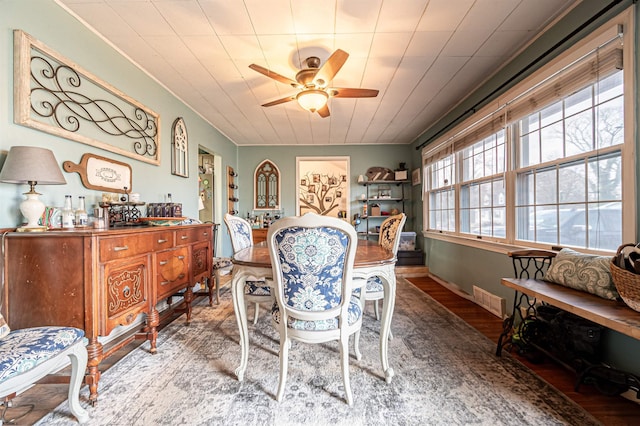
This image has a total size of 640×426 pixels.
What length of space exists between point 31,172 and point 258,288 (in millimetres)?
1537

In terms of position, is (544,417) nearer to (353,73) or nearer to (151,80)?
(353,73)

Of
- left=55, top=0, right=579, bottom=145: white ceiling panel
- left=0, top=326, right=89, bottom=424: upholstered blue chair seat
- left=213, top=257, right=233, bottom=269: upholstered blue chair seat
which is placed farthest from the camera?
left=213, top=257, right=233, bottom=269: upholstered blue chair seat

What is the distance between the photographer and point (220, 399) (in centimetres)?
148

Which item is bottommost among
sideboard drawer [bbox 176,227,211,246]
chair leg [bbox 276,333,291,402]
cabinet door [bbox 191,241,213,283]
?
chair leg [bbox 276,333,291,402]

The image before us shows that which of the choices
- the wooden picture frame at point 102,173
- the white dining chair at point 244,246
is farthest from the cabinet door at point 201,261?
the wooden picture frame at point 102,173

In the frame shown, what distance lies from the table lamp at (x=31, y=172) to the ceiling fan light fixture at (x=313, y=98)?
1.80 m

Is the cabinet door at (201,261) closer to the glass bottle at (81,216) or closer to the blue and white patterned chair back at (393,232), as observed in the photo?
the glass bottle at (81,216)

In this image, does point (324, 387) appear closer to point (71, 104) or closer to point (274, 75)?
point (274, 75)

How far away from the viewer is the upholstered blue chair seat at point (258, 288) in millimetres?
2105

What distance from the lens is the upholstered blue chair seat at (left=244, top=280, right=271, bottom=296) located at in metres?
2.11

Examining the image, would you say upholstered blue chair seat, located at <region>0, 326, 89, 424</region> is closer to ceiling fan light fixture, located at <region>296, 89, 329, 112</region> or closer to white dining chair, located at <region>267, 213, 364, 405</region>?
white dining chair, located at <region>267, 213, 364, 405</region>

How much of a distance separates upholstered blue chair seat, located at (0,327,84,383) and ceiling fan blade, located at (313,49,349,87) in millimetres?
2299

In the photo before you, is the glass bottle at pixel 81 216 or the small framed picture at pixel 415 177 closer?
the glass bottle at pixel 81 216

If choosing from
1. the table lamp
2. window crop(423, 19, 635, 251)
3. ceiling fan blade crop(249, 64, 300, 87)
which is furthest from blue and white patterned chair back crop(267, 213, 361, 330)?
window crop(423, 19, 635, 251)
